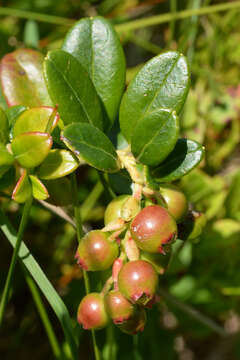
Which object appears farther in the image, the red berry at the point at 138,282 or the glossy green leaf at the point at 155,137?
the glossy green leaf at the point at 155,137

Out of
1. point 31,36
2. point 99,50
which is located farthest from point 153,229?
point 31,36

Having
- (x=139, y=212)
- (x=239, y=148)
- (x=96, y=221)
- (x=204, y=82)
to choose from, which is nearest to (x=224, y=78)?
(x=204, y=82)

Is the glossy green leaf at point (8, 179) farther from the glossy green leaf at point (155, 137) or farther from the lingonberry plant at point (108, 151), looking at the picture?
the glossy green leaf at point (155, 137)

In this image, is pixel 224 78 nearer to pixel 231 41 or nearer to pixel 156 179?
pixel 231 41

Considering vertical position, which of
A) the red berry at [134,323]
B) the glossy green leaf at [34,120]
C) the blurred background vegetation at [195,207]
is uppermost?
the glossy green leaf at [34,120]

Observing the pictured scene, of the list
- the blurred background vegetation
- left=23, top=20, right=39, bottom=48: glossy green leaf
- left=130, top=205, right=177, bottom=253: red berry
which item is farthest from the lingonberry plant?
left=23, top=20, right=39, bottom=48: glossy green leaf

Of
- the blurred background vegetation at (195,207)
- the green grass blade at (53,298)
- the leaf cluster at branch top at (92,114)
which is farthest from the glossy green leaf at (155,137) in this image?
the blurred background vegetation at (195,207)

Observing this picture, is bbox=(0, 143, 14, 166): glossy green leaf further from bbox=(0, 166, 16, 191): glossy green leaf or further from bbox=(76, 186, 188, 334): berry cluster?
bbox=(76, 186, 188, 334): berry cluster
